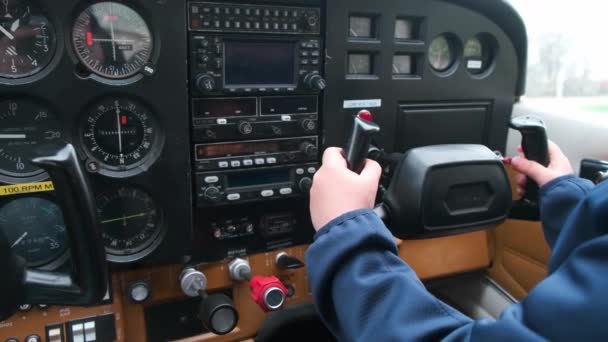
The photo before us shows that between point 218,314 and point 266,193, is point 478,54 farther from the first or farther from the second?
point 218,314

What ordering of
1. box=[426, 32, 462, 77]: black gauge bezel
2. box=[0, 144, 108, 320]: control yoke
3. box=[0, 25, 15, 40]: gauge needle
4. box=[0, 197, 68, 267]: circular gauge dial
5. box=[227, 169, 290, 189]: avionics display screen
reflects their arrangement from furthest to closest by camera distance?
1. box=[426, 32, 462, 77]: black gauge bezel
2. box=[227, 169, 290, 189]: avionics display screen
3. box=[0, 197, 68, 267]: circular gauge dial
4. box=[0, 25, 15, 40]: gauge needle
5. box=[0, 144, 108, 320]: control yoke

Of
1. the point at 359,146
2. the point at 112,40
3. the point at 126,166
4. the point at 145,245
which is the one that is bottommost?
the point at 145,245

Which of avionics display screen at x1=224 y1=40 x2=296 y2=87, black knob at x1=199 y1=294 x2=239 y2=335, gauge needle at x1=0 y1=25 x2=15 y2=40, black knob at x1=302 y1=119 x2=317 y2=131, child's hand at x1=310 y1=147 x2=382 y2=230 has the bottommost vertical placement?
black knob at x1=199 y1=294 x2=239 y2=335

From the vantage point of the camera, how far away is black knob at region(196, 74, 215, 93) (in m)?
1.22

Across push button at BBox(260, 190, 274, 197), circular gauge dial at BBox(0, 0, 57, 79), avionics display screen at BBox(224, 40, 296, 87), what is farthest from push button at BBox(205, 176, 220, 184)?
circular gauge dial at BBox(0, 0, 57, 79)

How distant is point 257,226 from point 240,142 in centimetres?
27

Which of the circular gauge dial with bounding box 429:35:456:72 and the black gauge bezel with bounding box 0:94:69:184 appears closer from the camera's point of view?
the black gauge bezel with bounding box 0:94:69:184

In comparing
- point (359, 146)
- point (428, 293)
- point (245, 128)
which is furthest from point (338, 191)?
point (245, 128)

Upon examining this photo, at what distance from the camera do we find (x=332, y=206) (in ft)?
2.88

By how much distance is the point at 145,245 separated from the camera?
1.26 m

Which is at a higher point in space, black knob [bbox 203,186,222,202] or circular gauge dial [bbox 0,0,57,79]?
circular gauge dial [bbox 0,0,57,79]

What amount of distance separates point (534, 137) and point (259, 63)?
75 cm

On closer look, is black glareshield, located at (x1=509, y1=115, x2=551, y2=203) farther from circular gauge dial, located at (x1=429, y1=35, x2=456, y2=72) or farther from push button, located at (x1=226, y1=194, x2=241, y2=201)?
push button, located at (x1=226, y1=194, x2=241, y2=201)

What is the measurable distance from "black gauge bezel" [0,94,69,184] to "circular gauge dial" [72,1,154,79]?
0.13m
